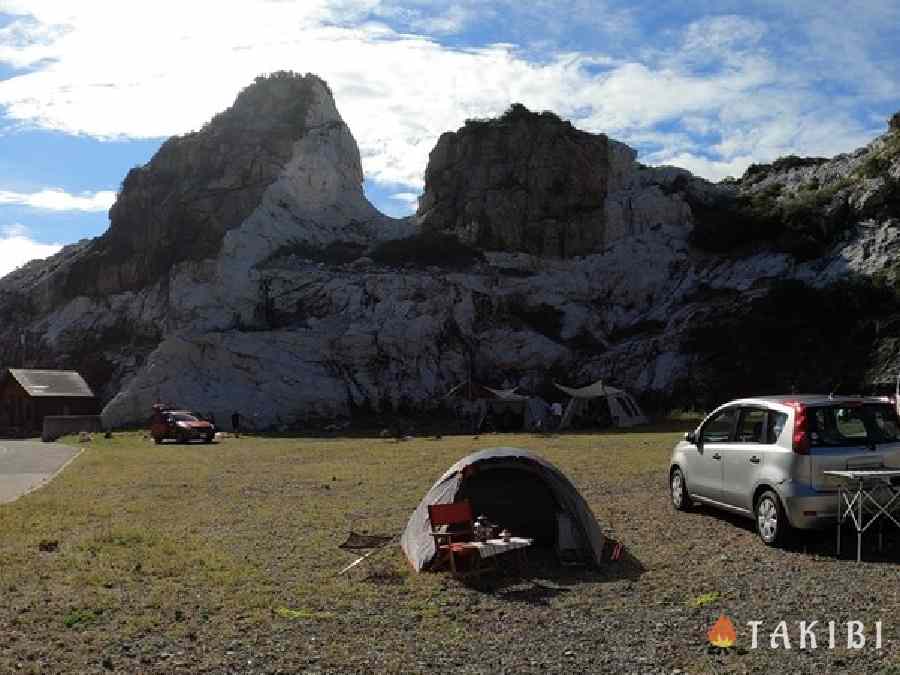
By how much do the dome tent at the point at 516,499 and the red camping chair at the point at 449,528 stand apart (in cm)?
15

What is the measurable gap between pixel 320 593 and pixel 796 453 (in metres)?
6.24

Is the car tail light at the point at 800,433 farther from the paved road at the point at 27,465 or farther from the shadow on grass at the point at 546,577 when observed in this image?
the paved road at the point at 27,465

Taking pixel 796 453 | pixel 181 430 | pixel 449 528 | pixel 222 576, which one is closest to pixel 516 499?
pixel 449 528

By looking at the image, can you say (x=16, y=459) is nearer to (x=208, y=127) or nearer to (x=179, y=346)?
(x=179, y=346)

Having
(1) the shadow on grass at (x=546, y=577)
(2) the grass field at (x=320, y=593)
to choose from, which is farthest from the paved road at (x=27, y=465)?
(1) the shadow on grass at (x=546, y=577)

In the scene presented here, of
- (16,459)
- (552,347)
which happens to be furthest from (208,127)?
(16,459)

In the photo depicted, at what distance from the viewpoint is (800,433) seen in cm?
1133

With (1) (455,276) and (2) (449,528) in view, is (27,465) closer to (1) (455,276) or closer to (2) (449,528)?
(2) (449,528)

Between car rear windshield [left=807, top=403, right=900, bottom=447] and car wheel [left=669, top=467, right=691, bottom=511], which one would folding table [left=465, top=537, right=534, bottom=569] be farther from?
car wheel [left=669, top=467, right=691, bottom=511]

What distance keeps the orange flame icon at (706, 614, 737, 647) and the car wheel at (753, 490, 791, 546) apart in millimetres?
3618

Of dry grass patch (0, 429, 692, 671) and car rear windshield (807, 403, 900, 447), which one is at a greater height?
car rear windshield (807, 403, 900, 447)

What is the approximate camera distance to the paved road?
20469 millimetres

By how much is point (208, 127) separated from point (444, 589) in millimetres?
74816

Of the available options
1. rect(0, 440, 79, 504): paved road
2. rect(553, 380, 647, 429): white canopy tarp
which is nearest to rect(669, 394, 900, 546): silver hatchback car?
rect(0, 440, 79, 504): paved road
